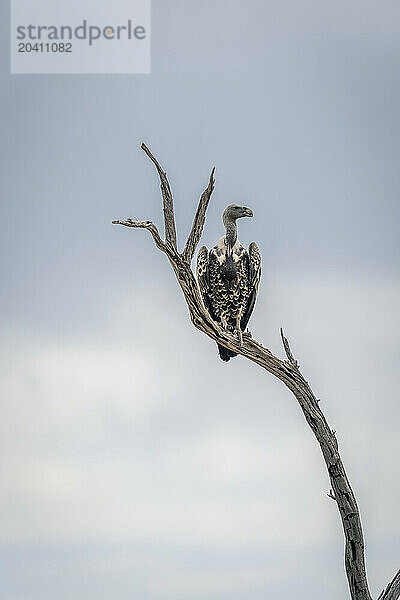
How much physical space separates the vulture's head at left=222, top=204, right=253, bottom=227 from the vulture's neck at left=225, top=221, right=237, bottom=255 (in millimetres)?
17

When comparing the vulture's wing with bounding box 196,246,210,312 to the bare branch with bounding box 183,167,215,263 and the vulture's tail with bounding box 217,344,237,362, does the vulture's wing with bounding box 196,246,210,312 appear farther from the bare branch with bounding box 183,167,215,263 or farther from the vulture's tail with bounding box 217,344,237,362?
the bare branch with bounding box 183,167,215,263

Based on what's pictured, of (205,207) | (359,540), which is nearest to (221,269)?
(205,207)

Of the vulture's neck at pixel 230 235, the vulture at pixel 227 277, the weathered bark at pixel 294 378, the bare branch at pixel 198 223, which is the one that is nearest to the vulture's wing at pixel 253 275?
the vulture at pixel 227 277

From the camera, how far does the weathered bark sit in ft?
16.5

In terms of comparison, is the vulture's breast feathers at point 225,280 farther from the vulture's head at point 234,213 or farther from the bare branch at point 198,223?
the bare branch at point 198,223

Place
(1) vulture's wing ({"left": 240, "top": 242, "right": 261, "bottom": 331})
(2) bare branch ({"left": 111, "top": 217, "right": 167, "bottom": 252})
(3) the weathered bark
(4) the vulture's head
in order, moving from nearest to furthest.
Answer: (2) bare branch ({"left": 111, "top": 217, "right": 167, "bottom": 252}) < (3) the weathered bark < (4) the vulture's head < (1) vulture's wing ({"left": 240, "top": 242, "right": 261, "bottom": 331})

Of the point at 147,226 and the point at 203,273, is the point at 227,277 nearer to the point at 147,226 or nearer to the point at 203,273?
the point at 203,273

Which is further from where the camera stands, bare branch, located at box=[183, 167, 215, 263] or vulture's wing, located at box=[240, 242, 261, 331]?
vulture's wing, located at box=[240, 242, 261, 331]

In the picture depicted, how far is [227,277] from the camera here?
550 cm

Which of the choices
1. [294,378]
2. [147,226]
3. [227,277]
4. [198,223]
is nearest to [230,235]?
[227,277]

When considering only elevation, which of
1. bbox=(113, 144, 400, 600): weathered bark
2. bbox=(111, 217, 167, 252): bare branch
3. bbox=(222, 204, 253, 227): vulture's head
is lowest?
bbox=(113, 144, 400, 600): weathered bark

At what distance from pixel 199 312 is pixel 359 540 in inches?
55.4

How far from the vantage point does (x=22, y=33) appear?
6867 mm

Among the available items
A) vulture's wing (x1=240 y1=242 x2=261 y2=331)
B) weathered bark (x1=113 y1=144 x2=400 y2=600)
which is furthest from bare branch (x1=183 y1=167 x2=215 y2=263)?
vulture's wing (x1=240 y1=242 x2=261 y2=331)
